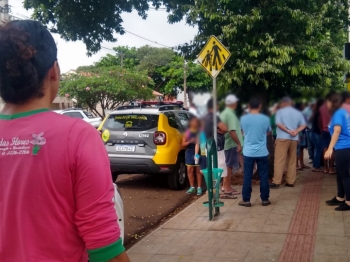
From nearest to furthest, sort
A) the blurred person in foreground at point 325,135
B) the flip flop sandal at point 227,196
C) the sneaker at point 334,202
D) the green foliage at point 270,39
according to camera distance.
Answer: the sneaker at point 334,202 → the green foliage at point 270,39 → the flip flop sandal at point 227,196 → the blurred person in foreground at point 325,135

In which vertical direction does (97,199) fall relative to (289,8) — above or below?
below

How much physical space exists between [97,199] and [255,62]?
670 centimetres

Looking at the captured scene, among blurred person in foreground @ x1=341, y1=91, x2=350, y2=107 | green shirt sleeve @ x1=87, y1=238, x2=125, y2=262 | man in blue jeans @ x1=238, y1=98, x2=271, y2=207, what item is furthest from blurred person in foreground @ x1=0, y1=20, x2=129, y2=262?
blurred person in foreground @ x1=341, y1=91, x2=350, y2=107

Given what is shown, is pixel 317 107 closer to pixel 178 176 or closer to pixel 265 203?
Result: pixel 265 203

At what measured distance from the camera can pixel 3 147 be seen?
5.72 feet

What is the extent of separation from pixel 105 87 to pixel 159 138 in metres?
26.9

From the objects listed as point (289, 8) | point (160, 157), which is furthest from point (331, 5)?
point (160, 157)

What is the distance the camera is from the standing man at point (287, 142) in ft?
27.4

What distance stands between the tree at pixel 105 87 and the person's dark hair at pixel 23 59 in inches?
1282

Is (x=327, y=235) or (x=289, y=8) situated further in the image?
(x=289, y=8)

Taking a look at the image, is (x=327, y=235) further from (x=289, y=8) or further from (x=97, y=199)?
(x=97, y=199)

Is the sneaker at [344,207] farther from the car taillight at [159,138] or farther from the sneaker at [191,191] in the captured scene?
the car taillight at [159,138]

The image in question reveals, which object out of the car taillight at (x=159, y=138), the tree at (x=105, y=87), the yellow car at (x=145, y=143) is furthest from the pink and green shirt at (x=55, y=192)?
the tree at (x=105, y=87)

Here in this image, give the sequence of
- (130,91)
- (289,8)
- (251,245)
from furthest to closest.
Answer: (130,91)
(289,8)
(251,245)
